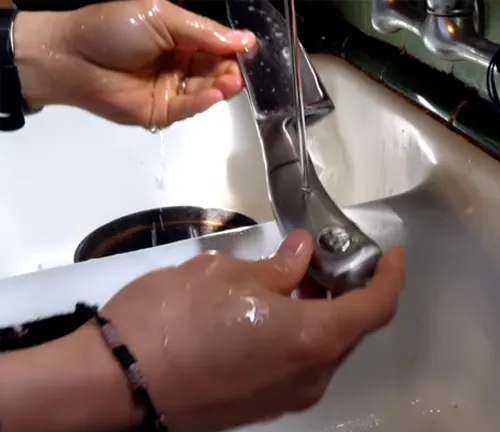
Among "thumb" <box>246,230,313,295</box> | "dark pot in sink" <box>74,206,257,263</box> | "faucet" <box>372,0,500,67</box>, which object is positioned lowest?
"dark pot in sink" <box>74,206,257,263</box>

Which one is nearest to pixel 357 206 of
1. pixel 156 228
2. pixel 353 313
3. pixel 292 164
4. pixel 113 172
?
pixel 292 164

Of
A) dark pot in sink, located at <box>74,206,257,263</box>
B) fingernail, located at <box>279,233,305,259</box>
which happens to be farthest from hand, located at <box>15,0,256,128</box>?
fingernail, located at <box>279,233,305,259</box>

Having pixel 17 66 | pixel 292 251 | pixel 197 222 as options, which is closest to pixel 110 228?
pixel 197 222

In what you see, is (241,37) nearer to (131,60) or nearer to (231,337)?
(131,60)

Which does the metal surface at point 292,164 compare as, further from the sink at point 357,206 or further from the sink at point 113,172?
the sink at point 113,172

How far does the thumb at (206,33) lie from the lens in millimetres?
597

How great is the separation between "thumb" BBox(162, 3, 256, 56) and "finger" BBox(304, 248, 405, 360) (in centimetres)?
30

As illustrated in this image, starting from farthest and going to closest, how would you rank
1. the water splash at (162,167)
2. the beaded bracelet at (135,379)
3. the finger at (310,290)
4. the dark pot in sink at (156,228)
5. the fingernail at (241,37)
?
the water splash at (162,167) < the dark pot in sink at (156,228) < the fingernail at (241,37) < the finger at (310,290) < the beaded bracelet at (135,379)

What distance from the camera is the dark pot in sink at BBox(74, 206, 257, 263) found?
0.75 m

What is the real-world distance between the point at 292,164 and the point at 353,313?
0.15 m

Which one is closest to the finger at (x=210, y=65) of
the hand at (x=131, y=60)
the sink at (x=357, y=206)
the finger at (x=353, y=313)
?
the hand at (x=131, y=60)

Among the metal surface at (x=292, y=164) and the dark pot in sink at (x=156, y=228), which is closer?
the metal surface at (x=292, y=164)

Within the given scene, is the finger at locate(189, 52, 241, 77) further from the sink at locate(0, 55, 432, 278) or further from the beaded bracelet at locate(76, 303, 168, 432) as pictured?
the beaded bracelet at locate(76, 303, 168, 432)

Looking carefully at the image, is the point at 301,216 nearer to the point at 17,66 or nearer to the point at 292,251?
the point at 292,251
